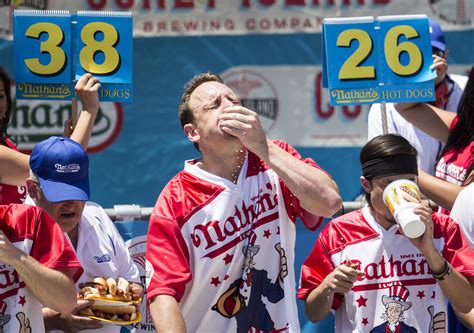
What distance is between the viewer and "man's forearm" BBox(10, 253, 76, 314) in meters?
3.48

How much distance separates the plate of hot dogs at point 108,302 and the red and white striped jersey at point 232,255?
0.90 feet

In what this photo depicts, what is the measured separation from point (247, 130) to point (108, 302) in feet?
2.84

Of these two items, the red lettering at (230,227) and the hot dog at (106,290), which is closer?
the red lettering at (230,227)

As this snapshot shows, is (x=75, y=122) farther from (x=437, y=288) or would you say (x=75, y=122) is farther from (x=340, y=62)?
(x=437, y=288)

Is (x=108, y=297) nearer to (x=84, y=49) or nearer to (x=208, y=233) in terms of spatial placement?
(x=208, y=233)

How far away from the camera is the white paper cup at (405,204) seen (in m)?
3.82

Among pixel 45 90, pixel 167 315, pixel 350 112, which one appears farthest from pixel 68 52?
pixel 350 112

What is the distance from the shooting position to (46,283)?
3.52m

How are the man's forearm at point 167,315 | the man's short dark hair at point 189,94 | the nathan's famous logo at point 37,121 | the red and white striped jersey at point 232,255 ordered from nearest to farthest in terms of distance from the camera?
1. the man's forearm at point 167,315
2. the red and white striped jersey at point 232,255
3. the man's short dark hair at point 189,94
4. the nathan's famous logo at point 37,121

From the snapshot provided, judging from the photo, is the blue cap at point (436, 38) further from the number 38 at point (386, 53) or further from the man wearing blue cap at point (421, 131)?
the number 38 at point (386, 53)

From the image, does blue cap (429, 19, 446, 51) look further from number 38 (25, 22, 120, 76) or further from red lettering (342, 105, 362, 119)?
number 38 (25, 22, 120, 76)

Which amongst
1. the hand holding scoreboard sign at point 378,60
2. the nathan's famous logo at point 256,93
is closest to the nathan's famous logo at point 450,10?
the nathan's famous logo at point 256,93

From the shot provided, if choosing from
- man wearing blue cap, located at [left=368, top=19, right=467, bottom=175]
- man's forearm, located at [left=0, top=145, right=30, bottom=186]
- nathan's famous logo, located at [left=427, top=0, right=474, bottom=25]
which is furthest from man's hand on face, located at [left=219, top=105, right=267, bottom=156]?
nathan's famous logo, located at [left=427, top=0, right=474, bottom=25]

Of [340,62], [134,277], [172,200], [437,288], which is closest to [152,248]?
[172,200]
